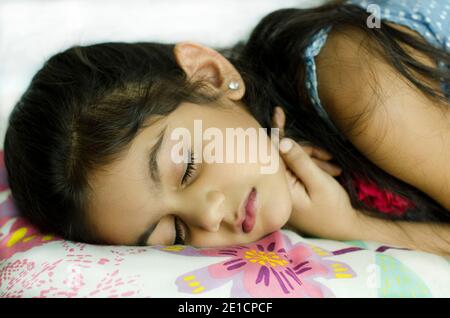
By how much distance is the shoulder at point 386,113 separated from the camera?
38.4 inches

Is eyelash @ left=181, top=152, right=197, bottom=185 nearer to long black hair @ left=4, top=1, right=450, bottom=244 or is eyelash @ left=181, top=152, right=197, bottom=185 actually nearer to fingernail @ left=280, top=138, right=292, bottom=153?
long black hair @ left=4, top=1, right=450, bottom=244

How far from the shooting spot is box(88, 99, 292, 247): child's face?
88 cm

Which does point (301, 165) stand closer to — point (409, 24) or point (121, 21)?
point (409, 24)

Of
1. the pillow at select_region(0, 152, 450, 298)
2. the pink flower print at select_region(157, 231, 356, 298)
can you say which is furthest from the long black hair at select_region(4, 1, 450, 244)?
the pink flower print at select_region(157, 231, 356, 298)

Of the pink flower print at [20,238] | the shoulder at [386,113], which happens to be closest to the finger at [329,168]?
the shoulder at [386,113]

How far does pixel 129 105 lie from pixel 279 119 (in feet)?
1.08

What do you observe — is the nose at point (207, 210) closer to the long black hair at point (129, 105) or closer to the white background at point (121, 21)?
the long black hair at point (129, 105)

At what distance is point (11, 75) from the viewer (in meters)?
1.50

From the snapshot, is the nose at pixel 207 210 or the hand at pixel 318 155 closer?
the nose at pixel 207 210

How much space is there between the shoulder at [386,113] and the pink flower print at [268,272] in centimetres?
25

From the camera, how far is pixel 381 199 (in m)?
1.11

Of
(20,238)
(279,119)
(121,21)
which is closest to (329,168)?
(279,119)

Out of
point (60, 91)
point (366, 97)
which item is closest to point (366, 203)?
point (366, 97)

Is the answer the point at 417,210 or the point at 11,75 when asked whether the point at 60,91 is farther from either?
the point at 417,210
